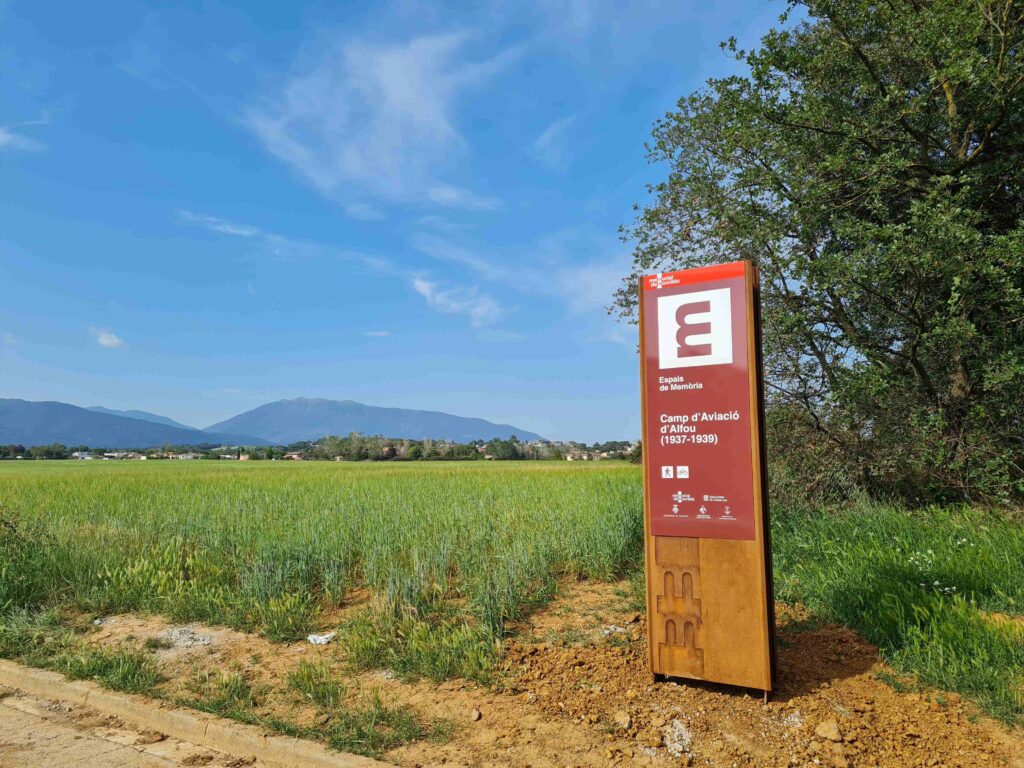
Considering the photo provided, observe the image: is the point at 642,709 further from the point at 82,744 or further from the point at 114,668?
the point at 114,668

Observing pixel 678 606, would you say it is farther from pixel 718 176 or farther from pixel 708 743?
pixel 718 176

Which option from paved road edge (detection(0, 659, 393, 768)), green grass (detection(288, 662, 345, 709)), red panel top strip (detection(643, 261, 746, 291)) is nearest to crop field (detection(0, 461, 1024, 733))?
paved road edge (detection(0, 659, 393, 768))

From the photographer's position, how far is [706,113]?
1334 centimetres

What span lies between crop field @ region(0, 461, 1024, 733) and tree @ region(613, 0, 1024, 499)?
1433 millimetres

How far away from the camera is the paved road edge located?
4188mm

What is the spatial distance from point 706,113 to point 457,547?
10.4 metres

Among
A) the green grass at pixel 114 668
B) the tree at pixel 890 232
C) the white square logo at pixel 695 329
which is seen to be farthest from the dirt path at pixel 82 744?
the tree at pixel 890 232

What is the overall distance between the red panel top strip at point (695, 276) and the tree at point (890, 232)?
6.48 meters

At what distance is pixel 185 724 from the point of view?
479 cm

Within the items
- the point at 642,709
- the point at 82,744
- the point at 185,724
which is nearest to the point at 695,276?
the point at 642,709

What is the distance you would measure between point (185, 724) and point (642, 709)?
3346 mm

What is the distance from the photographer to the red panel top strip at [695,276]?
4746 millimetres

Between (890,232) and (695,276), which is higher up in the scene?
(890,232)

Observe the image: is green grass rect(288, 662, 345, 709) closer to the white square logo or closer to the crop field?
the crop field
